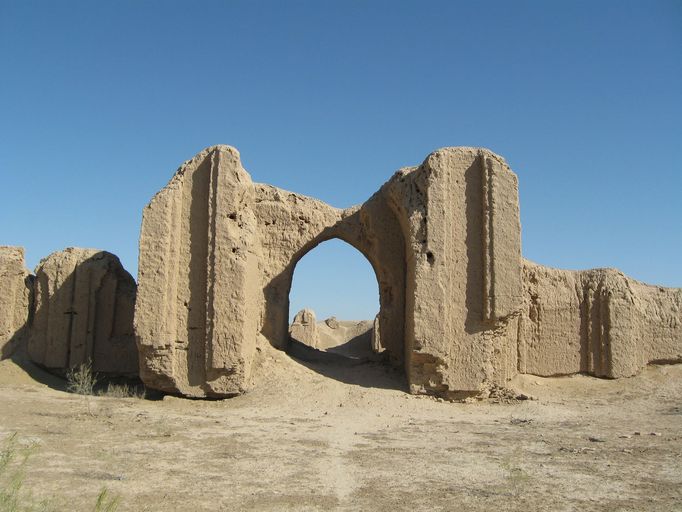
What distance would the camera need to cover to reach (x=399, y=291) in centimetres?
1144

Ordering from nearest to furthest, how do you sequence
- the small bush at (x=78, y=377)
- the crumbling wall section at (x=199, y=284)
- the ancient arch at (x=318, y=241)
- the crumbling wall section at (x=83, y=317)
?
the crumbling wall section at (x=199, y=284) → the small bush at (x=78, y=377) → the ancient arch at (x=318, y=241) → the crumbling wall section at (x=83, y=317)

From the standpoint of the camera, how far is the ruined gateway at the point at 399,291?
9805 mm

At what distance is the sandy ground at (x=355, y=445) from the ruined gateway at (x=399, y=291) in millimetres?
508

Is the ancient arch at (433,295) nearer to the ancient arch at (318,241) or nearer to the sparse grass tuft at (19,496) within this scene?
the ancient arch at (318,241)

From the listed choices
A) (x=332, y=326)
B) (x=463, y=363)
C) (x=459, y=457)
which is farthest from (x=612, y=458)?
(x=332, y=326)

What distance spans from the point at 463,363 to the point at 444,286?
4.01 feet

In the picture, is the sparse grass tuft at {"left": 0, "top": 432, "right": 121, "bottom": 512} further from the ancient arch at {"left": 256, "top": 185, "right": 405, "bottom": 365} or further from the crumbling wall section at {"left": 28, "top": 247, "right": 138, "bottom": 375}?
the crumbling wall section at {"left": 28, "top": 247, "right": 138, "bottom": 375}

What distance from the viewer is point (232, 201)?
401 inches

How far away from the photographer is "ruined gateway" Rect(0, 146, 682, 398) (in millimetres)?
9805

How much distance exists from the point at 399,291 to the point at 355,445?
190 inches

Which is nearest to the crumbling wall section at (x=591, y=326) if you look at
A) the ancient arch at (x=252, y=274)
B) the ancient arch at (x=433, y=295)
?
the ancient arch at (x=433, y=295)

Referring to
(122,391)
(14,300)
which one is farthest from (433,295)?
(14,300)

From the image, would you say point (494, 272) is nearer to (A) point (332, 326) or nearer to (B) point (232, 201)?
(B) point (232, 201)

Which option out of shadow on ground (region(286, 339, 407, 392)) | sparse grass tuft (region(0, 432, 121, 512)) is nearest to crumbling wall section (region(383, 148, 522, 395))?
shadow on ground (region(286, 339, 407, 392))
